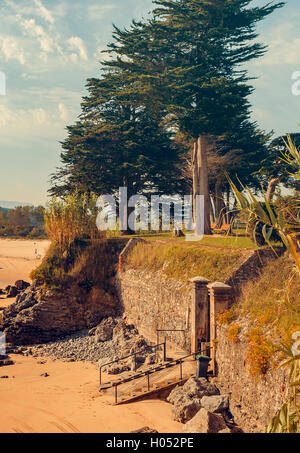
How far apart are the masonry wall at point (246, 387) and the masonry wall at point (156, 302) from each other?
9.94 feet

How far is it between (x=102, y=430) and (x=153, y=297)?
27.2 ft

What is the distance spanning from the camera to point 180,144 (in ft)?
117

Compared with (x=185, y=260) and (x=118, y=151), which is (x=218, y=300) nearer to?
(x=185, y=260)

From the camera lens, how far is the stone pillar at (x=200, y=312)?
1546 cm

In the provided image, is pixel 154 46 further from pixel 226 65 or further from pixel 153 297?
pixel 153 297

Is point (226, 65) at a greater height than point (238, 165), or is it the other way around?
point (226, 65)

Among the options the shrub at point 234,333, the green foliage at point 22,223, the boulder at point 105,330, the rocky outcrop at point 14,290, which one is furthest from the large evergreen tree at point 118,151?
the green foliage at point 22,223

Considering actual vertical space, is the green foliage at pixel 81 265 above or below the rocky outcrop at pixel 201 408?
above

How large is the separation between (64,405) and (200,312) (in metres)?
5.66


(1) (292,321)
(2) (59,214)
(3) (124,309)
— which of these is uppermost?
(2) (59,214)

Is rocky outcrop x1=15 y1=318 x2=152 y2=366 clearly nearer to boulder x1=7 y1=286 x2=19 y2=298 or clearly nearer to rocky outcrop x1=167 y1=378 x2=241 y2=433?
rocky outcrop x1=167 y1=378 x2=241 y2=433

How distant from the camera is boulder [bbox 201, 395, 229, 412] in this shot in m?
12.4

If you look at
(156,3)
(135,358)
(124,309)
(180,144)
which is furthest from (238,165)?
(135,358)

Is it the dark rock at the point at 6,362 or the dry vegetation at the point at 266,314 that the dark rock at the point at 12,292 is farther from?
the dry vegetation at the point at 266,314
